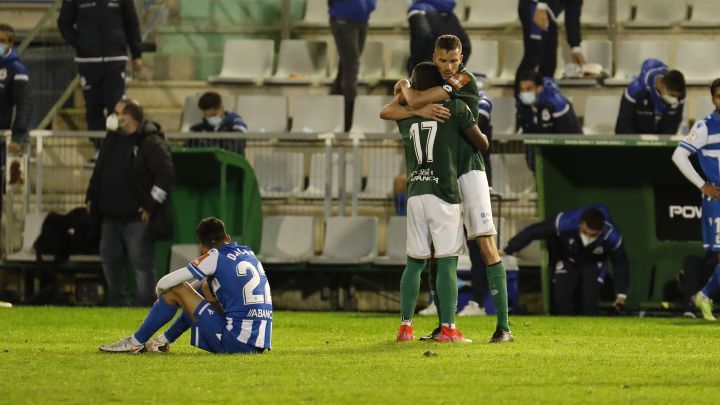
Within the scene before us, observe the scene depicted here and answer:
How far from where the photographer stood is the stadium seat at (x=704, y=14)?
21.3 m

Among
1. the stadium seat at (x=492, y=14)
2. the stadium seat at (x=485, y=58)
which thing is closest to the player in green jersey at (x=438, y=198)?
the stadium seat at (x=485, y=58)

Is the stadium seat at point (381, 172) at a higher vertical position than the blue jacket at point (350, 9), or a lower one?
lower

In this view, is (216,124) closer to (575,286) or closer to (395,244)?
(395,244)

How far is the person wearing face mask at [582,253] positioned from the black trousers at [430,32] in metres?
2.82

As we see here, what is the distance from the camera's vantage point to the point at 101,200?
A: 16.8 m

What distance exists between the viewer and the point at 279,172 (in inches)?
711

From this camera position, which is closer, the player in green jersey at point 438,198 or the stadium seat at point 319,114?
the player in green jersey at point 438,198

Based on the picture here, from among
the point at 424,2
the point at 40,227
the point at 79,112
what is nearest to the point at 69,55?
the point at 79,112

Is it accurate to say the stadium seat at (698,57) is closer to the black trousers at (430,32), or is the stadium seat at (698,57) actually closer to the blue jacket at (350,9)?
the black trousers at (430,32)

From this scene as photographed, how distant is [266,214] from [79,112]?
3.39m

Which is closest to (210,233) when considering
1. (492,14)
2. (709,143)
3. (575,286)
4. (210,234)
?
(210,234)

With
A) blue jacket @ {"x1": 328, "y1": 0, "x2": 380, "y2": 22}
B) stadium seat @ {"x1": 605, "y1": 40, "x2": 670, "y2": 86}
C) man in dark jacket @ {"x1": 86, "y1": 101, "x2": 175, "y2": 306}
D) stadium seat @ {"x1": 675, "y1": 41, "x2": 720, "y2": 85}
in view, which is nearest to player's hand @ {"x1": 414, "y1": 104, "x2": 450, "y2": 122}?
man in dark jacket @ {"x1": 86, "y1": 101, "x2": 175, "y2": 306}

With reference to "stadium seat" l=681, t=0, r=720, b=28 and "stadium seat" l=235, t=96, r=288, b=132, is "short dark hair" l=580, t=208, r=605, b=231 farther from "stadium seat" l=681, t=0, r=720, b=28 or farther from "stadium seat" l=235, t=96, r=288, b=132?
"stadium seat" l=681, t=0, r=720, b=28

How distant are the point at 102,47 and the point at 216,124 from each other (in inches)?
73.7
